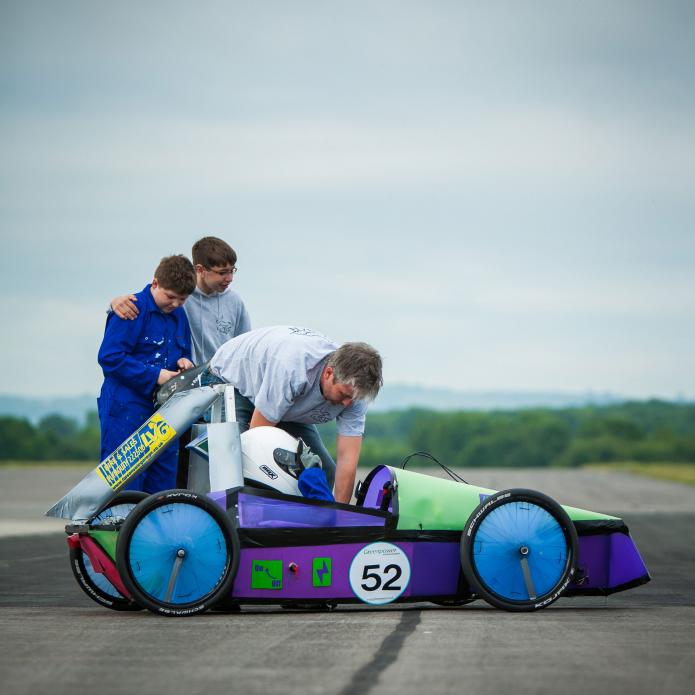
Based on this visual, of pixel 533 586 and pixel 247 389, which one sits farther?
pixel 247 389

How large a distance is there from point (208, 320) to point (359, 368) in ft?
5.94

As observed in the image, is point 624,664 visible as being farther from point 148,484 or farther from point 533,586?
point 148,484

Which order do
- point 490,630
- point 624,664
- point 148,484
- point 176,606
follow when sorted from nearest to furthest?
point 624,664
point 490,630
point 176,606
point 148,484

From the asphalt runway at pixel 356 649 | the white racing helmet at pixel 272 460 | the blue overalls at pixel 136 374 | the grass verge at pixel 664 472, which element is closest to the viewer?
the asphalt runway at pixel 356 649

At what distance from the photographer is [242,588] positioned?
670 centimetres

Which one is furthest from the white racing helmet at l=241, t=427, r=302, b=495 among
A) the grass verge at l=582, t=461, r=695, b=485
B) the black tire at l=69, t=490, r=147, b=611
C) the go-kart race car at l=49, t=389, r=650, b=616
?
the grass verge at l=582, t=461, r=695, b=485

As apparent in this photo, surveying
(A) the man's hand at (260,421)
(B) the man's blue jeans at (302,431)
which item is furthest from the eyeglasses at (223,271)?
(A) the man's hand at (260,421)

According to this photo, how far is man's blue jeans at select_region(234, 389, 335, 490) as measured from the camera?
756 cm

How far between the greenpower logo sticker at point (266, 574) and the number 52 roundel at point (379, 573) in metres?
0.38

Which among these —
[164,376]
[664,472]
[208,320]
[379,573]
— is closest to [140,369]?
[164,376]

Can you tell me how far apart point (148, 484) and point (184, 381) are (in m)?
0.75

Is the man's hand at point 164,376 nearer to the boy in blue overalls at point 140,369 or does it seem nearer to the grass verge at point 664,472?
the boy in blue overalls at point 140,369

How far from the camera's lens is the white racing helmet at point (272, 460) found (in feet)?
23.0

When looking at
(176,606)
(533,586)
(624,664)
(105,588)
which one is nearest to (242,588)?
(176,606)
